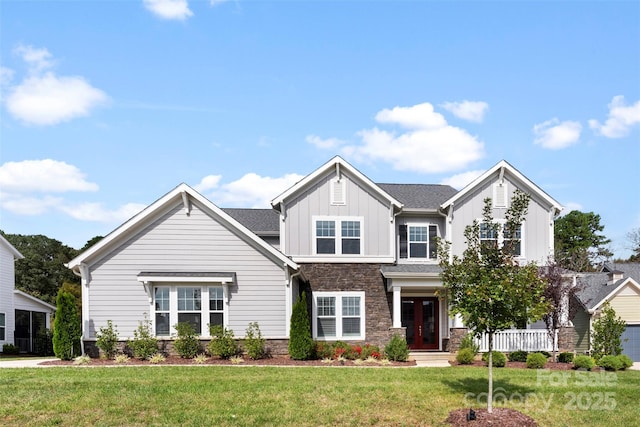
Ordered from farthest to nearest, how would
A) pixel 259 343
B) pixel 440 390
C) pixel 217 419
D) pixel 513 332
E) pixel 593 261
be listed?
pixel 593 261, pixel 513 332, pixel 259 343, pixel 440 390, pixel 217 419

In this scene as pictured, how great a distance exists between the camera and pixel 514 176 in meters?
22.9

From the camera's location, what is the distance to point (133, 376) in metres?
14.5

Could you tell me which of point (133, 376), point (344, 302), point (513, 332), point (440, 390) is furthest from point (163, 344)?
point (513, 332)

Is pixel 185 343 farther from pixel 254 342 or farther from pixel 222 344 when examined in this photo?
pixel 254 342

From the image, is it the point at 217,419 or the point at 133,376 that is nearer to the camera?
the point at 217,419

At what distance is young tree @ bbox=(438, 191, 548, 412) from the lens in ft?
35.6

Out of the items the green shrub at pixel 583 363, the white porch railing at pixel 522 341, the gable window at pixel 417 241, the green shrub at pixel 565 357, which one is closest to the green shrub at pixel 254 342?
the gable window at pixel 417 241

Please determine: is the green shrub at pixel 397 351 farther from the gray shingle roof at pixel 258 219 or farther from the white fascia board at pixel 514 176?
the gray shingle roof at pixel 258 219

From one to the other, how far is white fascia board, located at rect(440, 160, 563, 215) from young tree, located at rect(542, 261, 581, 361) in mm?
3331

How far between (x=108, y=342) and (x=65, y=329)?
1.44 m

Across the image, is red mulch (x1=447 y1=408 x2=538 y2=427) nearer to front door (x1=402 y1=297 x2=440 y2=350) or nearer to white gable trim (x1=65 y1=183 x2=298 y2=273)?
white gable trim (x1=65 y1=183 x2=298 y2=273)

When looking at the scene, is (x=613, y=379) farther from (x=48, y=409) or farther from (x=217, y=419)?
(x=48, y=409)

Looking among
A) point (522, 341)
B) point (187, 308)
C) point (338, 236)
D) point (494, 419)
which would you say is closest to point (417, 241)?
point (338, 236)

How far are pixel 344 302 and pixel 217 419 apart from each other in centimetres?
1122
